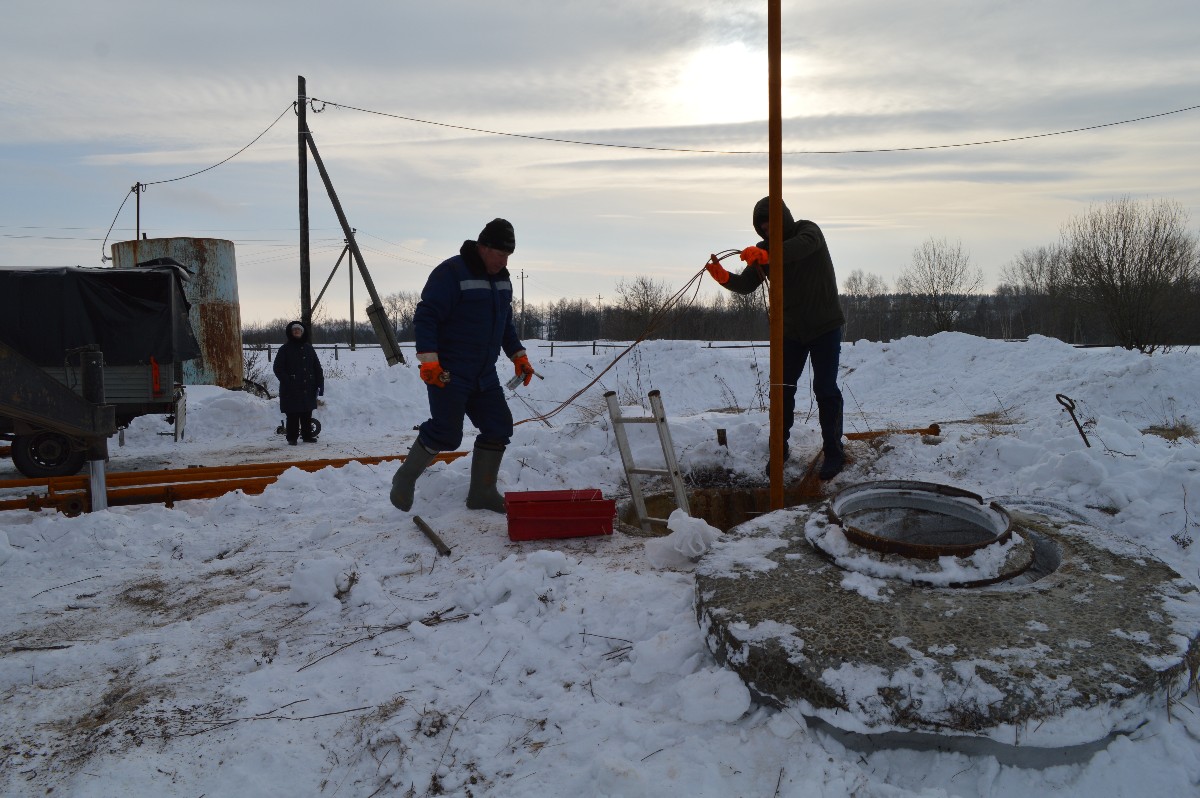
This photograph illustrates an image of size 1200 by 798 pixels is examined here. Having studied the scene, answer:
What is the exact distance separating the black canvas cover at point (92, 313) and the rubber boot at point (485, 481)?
19.6ft

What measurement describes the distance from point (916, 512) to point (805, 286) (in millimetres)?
1882

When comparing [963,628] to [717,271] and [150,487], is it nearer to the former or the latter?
[717,271]

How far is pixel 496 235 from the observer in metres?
4.62

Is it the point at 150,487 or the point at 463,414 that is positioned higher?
the point at 463,414

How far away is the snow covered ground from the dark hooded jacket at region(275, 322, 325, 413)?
4588 mm

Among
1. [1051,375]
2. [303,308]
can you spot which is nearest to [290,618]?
[303,308]

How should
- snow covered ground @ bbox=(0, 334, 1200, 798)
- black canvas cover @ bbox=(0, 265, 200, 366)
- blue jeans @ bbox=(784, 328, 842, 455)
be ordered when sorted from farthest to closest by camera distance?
black canvas cover @ bbox=(0, 265, 200, 366), blue jeans @ bbox=(784, 328, 842, 455), snow covered ground @ bbox=(0, 334, 1200, 798)

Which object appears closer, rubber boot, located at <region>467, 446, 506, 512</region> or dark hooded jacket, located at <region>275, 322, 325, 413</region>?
rubber boot, located at <region>467, 446, 506, 512</region>

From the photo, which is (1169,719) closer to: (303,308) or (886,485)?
(886,485)

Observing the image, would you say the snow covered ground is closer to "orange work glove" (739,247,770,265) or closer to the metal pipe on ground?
the metal pipe on ground

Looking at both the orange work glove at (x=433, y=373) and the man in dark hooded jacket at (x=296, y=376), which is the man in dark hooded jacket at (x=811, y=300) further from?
the man in dark hooded jacket at (x=296, y=376)

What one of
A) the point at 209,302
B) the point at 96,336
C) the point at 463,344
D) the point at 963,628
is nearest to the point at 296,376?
the point at 96,336

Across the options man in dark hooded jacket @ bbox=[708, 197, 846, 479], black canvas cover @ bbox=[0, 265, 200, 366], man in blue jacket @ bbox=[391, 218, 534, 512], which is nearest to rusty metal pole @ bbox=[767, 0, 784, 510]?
man in dark hooded jacket @ bbox=[708, 197, 846, 479]

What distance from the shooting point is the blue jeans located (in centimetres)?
522
